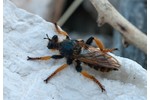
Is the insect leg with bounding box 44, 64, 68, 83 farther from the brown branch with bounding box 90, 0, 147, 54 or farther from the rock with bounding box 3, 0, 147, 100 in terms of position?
the brown branch with bounding box 90, 0, 147, 54

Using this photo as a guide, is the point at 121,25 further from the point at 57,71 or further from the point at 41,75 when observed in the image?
the point at 41,75

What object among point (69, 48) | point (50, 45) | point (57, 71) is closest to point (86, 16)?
point (69, 48)

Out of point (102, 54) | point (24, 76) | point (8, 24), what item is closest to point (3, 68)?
point (24, 76)

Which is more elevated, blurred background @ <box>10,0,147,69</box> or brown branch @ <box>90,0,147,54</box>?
blurred background @ <box>10,0,147,69</box>

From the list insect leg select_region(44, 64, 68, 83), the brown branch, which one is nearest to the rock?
insect leg select_region(44, 64, 68, 83)

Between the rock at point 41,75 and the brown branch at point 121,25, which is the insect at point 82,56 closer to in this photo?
the rock at point 41,75

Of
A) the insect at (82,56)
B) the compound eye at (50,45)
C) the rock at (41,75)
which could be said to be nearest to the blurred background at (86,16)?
the insect at (82,56)
